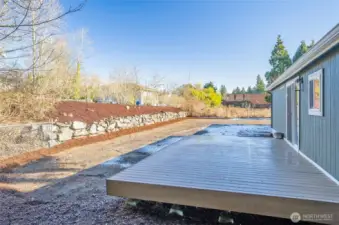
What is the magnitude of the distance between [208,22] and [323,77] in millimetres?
10698

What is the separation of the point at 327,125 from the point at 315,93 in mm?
865

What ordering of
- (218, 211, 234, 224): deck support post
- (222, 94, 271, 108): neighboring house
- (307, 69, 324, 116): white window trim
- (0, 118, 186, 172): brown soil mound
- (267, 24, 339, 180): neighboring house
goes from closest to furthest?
(218, 211, 234, 224): deck support post → (267, 24, 339, 180): neighboring house → (307, 69, 324, 116): white window trim → (0, 118, 186, 172): brown soil mound → (222, 94, 271, 108): neighboring house

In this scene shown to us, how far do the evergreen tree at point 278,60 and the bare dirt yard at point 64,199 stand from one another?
23.5m

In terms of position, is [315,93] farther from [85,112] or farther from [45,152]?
[85,112]

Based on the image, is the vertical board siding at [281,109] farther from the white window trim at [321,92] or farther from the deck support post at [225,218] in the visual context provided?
the deck support post at [225,218]

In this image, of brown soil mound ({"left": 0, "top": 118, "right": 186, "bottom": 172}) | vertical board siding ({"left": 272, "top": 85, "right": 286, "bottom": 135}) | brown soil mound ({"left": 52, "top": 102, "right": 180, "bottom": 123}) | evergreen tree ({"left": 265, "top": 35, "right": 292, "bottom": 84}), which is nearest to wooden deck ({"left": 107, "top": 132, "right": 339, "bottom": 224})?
vertical board siding ({"left": 272, "top": 85, "right": 286, "bottom": 135})

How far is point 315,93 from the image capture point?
3.82 metres

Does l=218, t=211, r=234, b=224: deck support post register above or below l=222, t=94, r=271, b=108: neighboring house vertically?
below

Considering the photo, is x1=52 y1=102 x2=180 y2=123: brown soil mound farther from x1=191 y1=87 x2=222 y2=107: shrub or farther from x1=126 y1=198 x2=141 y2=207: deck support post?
x1=191 y1=87 x2=222 y2=107: shrub

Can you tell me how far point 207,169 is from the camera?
11.5 ft

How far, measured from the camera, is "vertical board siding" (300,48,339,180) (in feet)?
9.45

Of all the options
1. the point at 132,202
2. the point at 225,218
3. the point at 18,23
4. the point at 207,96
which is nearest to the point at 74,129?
the point at 18,23

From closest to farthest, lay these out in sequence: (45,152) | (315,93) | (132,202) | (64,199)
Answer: (132,202), (64,199), (315,93), (45,152)

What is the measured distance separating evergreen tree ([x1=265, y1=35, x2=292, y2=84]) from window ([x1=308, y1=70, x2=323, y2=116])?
21.6 m
